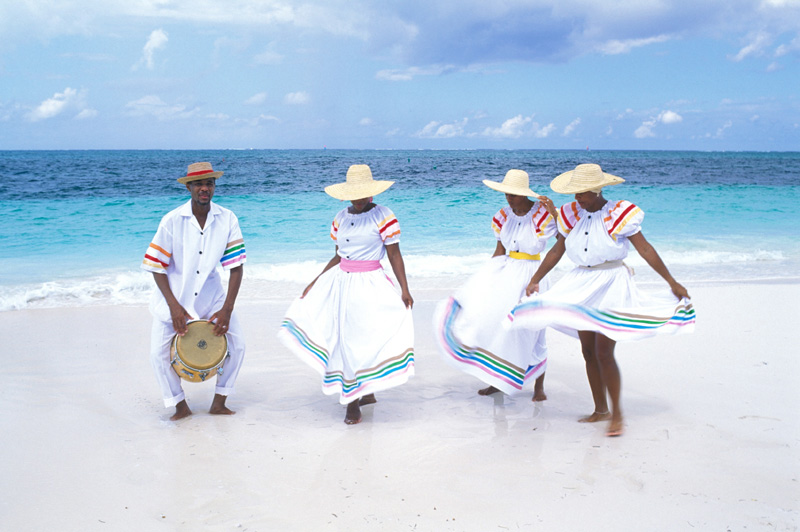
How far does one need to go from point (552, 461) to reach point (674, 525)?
2.80ft

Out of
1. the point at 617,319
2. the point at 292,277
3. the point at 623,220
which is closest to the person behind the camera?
the point at 623,220

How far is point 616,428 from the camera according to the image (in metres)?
4.32

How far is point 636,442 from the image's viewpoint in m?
4.17

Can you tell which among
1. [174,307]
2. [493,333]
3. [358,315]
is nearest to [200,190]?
[174,307]

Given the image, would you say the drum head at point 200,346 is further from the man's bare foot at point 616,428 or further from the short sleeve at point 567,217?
the man's bare foot at point 616,428

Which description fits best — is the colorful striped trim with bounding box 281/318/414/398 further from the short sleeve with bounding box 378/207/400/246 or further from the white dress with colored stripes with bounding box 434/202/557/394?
the short sleeve with bounding box 378/207/400/246

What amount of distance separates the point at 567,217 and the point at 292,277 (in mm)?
6799

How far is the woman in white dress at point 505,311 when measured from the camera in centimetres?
485

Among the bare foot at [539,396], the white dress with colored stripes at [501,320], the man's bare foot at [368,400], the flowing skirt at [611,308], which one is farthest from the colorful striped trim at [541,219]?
the man's bare foot at [368,400]

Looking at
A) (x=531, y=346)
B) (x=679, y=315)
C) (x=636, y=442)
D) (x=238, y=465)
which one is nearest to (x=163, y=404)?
(x=238, y=465)

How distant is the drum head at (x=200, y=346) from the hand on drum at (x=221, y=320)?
32 mm

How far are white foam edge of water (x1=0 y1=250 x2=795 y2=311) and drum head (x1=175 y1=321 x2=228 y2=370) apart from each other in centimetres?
420

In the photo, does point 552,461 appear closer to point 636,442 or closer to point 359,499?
point 636,442

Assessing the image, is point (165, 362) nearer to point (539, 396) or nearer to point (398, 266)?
point (398, 266)
